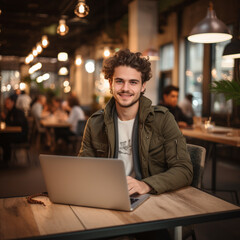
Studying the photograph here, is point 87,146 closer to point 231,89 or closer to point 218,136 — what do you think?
point 231,89

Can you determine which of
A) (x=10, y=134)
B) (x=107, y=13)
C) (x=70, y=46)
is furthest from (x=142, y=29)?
(x=70, y=46)

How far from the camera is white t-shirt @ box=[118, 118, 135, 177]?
2057mm

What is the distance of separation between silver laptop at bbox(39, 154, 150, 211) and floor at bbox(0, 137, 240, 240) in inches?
74.3

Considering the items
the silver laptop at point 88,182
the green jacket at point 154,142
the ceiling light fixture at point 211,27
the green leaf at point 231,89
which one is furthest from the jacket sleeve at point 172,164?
the ceiling light fixture at point 211,27

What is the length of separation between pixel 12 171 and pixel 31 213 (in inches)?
198

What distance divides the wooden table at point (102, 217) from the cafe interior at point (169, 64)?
1804mm

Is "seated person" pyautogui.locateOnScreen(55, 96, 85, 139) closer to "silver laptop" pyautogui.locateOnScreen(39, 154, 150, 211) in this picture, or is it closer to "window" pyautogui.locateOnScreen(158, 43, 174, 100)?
"window" pyautogui.locateOnScreen(158, 43, 174, 100)

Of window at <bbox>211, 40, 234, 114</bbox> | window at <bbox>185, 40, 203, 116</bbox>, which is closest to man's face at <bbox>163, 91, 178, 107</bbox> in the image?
window at <bbox>211, 40, 234, 114</bbox>

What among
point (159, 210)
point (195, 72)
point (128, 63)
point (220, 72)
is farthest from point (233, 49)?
point (195, 72)

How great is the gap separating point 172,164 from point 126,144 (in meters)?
0.32

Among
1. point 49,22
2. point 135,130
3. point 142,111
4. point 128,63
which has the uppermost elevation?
point 49,22

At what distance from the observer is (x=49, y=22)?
1171cm

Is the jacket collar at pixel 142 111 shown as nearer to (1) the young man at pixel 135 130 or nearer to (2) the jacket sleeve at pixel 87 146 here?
(1) the young man at pixel 135 130

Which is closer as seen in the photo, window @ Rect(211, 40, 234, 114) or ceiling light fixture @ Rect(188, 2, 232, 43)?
ceiling light fixture @ Rect(188, 2, 232, 43)
